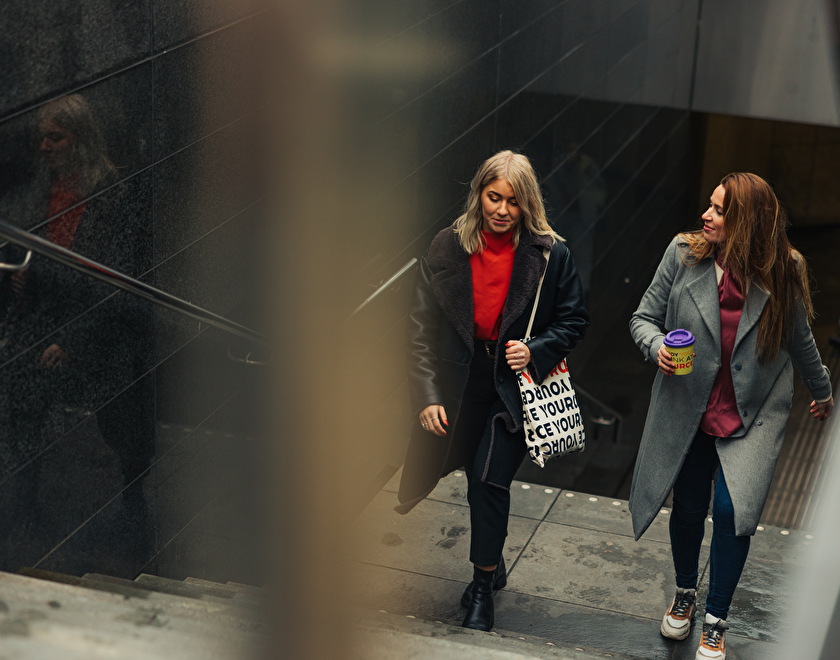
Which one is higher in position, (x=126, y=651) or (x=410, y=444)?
(x=126, y=651)

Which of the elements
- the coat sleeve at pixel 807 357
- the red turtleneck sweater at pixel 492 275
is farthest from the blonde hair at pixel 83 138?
the coat sleeve at pixel 807 357

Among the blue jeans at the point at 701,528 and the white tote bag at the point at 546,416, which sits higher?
the white tote bag at the point at 546,416

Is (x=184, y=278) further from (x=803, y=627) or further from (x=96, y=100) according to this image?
(x=803, y=627)

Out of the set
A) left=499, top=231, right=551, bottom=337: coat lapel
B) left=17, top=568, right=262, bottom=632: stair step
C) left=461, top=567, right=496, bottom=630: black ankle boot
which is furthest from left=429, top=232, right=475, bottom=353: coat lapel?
left=17, top=568, right=262, bottom=632: stair step

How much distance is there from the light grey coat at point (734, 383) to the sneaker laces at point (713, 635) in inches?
11.7

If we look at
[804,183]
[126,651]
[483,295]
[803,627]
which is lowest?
[804,183]

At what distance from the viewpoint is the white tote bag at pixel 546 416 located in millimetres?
3215

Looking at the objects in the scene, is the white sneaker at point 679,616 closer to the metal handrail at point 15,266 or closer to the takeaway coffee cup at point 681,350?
the takeaway coffee cup at point 681,350

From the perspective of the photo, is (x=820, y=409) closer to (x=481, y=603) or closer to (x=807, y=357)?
(x=807, y=357)

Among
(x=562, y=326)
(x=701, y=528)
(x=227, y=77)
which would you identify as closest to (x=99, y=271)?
(x=562, y=326)

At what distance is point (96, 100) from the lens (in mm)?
2787

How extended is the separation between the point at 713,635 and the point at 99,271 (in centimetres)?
195

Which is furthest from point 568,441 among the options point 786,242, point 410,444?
point 786,242

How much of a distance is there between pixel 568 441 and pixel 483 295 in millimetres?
502
